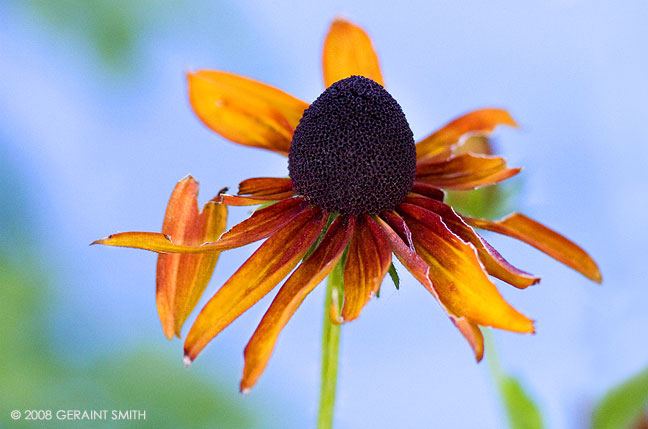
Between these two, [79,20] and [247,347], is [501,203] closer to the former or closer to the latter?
[247,347]

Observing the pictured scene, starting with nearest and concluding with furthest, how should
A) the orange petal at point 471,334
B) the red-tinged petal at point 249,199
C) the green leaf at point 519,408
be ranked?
the orange petal at point 471,334 → the red-tinged petal at point 249,199 → the green leaf at point 519,408

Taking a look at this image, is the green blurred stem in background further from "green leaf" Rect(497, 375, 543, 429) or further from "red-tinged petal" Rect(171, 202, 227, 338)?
"red-tinged petal" Rect(171, 202, 227, 338)

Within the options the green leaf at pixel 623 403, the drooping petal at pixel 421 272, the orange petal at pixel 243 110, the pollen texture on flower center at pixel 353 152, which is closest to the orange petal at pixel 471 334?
the drooping petal at pixel 421 272

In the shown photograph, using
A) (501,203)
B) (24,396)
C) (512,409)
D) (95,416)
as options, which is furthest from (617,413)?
(24,396)

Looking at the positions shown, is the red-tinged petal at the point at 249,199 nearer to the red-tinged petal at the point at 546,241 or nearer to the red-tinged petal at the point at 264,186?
the red-tinged petal at the point at 264,186

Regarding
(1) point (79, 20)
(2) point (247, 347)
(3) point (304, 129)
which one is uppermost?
(1) point (79, 20)

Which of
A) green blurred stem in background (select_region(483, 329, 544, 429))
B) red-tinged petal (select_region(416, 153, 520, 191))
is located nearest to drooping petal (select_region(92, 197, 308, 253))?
red-tinged petal (select_region(416, 153, 520, 191))
